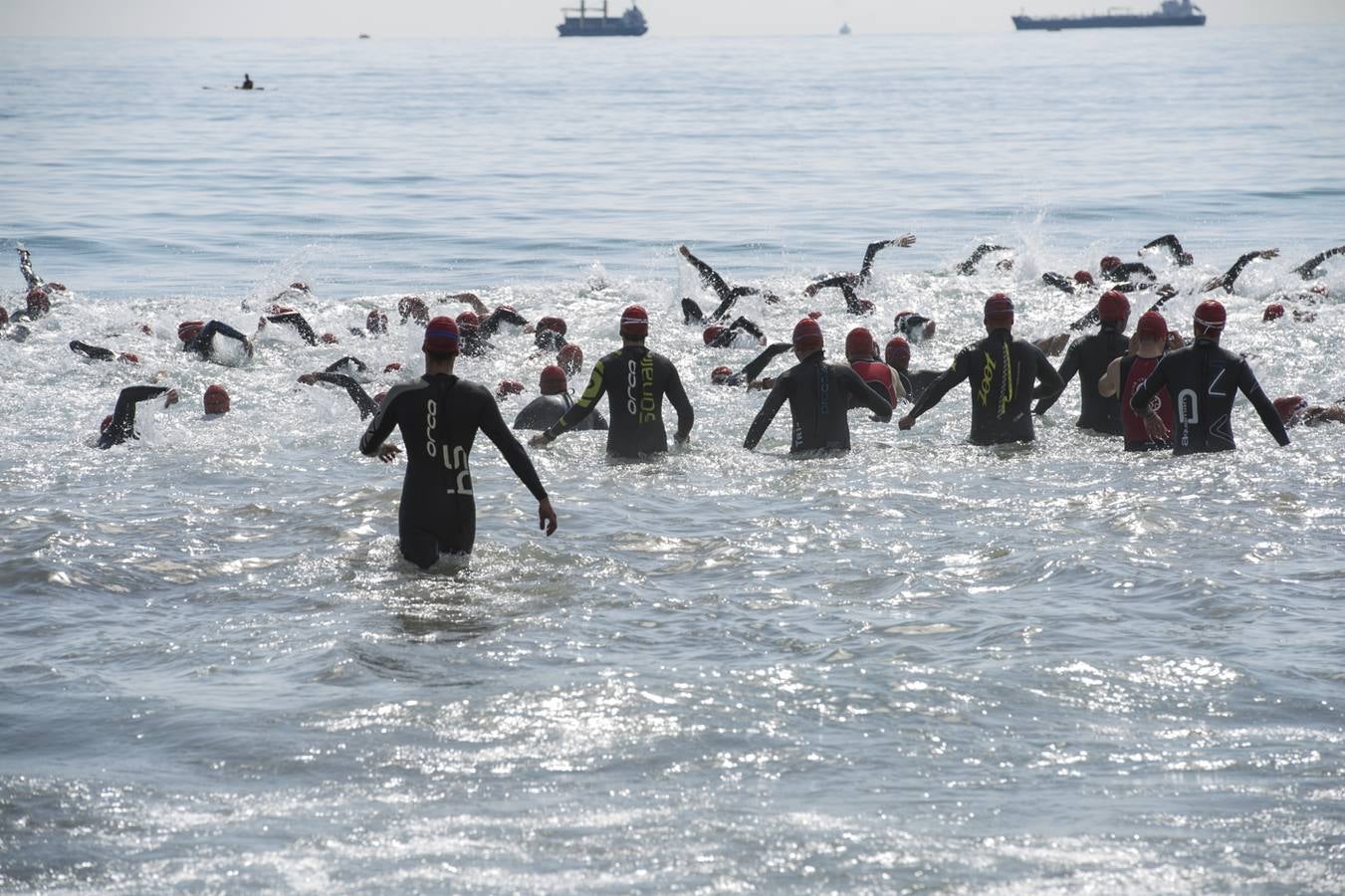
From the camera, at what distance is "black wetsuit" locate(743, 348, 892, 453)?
14.3m

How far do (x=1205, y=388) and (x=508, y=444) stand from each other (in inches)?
262

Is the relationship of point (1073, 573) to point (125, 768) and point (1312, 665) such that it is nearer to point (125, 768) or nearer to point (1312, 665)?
point (1312, 665)

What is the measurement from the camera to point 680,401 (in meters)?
14.5

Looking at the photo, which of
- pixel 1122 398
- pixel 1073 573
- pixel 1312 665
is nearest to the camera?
pixel 1312 665

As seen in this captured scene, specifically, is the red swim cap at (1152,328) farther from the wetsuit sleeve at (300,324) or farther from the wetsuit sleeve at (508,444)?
the wetsuit sleeve at (300,324)

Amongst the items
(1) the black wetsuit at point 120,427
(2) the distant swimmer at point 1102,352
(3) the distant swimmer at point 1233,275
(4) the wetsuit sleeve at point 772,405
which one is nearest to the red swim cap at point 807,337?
(4) the wetsuit sleeve at point 772,405

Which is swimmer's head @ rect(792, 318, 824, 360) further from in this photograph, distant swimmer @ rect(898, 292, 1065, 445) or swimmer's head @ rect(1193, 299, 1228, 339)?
swimmer's head @ rect(1193, 299, 1228, 339)

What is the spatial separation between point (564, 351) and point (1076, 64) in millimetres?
145121

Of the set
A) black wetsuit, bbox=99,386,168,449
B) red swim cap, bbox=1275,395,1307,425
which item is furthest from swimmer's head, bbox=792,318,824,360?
black wetsuit, bbox=99,386,168,449

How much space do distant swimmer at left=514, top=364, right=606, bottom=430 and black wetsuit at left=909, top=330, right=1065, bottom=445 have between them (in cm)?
359

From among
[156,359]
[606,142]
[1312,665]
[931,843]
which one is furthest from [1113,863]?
[606,142]

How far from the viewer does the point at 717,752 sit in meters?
7.44

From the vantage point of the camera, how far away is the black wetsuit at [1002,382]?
1466 centimetres

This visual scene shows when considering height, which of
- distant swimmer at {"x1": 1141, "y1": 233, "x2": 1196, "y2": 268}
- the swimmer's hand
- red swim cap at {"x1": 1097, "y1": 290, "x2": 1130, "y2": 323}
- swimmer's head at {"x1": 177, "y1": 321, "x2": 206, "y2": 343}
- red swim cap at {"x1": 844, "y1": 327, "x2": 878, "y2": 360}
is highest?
distant swimmer at {"x1": 1141, "y1": 233, "x2": 1196, "y2": 268}
